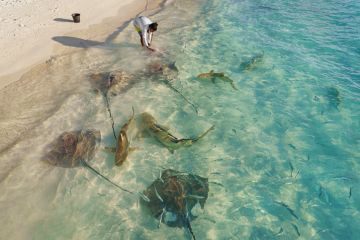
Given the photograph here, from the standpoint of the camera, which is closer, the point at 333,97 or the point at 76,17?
the point at 333,97

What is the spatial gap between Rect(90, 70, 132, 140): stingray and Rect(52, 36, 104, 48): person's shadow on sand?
6.99ft

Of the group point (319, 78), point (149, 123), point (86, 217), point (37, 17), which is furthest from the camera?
point (37, 17)

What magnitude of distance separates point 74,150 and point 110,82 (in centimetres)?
289

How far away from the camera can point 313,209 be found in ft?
21.6

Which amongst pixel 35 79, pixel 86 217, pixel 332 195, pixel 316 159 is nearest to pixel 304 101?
pixel 316 159

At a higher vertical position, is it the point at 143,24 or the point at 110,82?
the point at 143,24

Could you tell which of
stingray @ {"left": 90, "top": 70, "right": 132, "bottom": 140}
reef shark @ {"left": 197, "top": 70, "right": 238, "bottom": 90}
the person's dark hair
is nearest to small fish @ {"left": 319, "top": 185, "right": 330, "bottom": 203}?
reef shark @ {"left": 197, "top": 70, "right": 238, "bottom": 90}

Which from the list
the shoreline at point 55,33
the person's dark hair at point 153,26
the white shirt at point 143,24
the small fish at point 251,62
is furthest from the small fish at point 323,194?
the shoreline at point 55,33

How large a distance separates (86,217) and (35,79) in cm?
527

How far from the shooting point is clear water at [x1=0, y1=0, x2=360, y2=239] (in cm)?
629

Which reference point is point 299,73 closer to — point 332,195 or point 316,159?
point 316,159

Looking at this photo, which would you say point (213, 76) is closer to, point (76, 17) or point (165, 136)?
point (165, 136)

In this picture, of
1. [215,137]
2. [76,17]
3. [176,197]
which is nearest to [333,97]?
[215,137]

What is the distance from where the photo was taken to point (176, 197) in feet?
21.1
